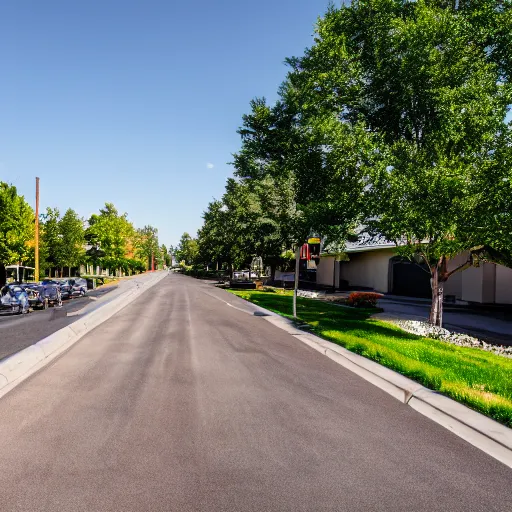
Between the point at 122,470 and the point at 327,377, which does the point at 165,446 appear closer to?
the point at 122,470

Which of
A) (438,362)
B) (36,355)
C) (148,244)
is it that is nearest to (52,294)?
(36,355)

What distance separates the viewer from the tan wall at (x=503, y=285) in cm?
2270

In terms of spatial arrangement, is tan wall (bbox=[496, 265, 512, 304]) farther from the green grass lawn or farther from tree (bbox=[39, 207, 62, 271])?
tree (bbox=[39, 207, 62, 271])

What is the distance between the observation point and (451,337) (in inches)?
510

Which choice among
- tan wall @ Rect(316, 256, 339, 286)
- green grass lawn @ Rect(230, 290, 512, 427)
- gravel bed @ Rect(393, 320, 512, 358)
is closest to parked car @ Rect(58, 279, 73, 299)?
green grass lawn @ Rect(230, 290, 512, 427)

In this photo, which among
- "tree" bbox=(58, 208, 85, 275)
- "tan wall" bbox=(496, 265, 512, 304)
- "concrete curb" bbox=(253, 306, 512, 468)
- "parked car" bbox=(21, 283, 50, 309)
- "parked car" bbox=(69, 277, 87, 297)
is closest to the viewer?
"concrete curb" bbox=(253, 306, 512, 468)

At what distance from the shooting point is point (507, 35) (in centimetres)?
1557

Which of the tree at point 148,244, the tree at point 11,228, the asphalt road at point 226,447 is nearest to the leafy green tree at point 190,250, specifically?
the tree at point 148,244

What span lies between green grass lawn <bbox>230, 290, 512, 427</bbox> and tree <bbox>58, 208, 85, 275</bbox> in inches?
1728

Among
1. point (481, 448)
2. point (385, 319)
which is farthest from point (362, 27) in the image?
point (481, 448)

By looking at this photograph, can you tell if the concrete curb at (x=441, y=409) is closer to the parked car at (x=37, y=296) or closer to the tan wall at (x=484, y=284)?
the tan wall at (x=484, y=284)

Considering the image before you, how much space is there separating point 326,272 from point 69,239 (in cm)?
3341

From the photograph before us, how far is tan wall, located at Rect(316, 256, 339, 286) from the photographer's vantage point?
41250 mm

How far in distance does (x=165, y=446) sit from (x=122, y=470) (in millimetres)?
627
